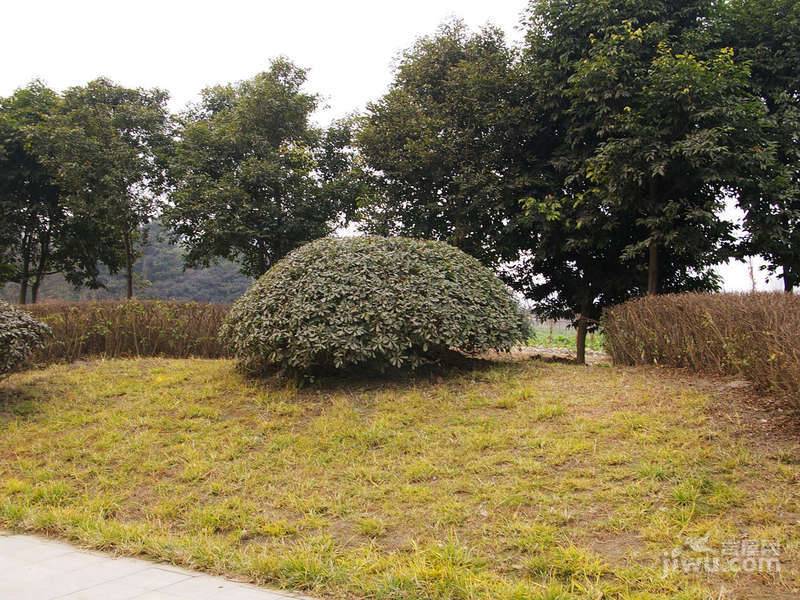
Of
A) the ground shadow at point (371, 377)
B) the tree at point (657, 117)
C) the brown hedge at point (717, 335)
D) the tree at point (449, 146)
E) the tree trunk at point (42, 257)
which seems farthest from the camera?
the tree trunk at point (42, 257)

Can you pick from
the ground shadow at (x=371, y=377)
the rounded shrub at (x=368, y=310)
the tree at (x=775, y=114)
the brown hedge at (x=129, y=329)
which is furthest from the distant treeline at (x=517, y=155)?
the brown hedge at (x=129, y=329)

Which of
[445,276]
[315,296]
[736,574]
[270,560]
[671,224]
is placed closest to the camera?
[736,574]

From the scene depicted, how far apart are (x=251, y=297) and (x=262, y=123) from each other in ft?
26.0

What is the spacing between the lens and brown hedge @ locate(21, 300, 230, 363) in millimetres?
8430

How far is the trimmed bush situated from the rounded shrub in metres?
1.88

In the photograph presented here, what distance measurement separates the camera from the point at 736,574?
282cm

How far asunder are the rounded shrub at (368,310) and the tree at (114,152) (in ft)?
31.1

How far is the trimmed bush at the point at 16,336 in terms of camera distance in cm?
602

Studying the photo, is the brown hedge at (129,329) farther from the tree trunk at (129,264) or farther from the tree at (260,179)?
the tree trunk at (129,264)

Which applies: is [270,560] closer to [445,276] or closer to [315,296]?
[315,296]

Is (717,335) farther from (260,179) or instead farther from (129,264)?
(129,264)

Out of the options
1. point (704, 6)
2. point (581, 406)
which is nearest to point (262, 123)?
point (704, 6)

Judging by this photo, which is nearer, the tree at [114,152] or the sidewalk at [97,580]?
the sidewalk at [97,580]

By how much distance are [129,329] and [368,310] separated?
4.52 metres
